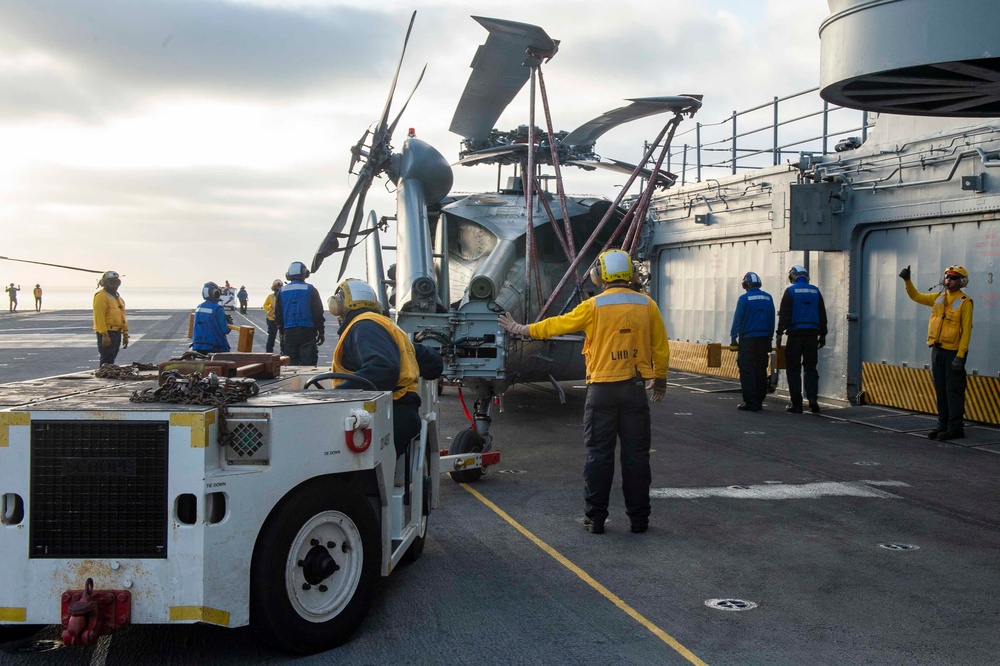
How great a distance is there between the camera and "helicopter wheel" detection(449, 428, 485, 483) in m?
8.55

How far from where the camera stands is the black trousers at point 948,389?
1107 centimetres

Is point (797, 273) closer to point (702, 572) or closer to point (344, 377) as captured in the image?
point (702, 572)

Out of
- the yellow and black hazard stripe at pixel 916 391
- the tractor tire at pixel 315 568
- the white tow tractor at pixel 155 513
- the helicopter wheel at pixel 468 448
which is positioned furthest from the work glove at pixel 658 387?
the yellow and black hazard stripe at pixel 916 391

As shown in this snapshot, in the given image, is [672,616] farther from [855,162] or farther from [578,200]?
[855,162]

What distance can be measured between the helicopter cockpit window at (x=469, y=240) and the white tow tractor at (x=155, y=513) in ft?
28.0

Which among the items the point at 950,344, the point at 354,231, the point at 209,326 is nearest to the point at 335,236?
the point at 354,231

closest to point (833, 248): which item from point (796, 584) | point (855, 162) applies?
point (855, 162)

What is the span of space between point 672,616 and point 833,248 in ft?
→ 34.9

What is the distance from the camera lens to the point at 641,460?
272 inches

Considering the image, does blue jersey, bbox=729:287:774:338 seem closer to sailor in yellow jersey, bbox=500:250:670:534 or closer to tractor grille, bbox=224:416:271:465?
sailor in yellow jersey, bbox=500:250:670:534

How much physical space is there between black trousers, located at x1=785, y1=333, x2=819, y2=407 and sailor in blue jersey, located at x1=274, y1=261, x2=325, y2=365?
259 inches

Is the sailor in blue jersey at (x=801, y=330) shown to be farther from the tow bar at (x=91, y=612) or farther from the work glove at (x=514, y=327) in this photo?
the tow bar at (x=91, y=612)

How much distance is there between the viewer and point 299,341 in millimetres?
13469

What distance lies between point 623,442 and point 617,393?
0.36 metres
